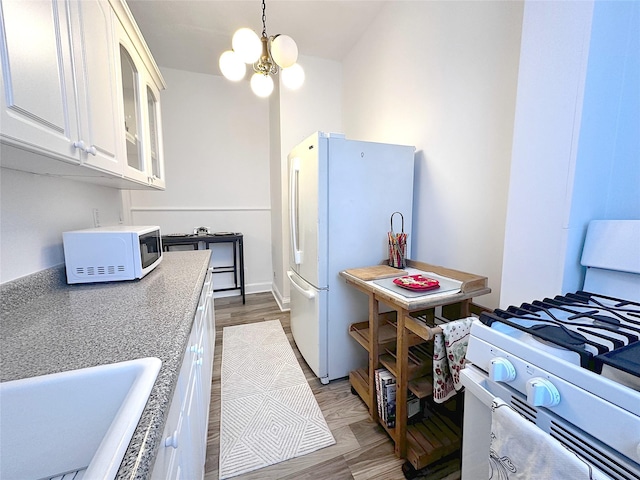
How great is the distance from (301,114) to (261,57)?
1.29m

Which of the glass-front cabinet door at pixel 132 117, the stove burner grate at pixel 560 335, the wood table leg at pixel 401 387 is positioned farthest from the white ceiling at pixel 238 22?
the stove burner grate at pixel 560 335

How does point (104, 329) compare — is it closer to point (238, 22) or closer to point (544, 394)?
point (544, 394)

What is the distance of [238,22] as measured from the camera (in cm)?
242

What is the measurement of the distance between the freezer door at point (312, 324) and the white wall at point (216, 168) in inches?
73.8

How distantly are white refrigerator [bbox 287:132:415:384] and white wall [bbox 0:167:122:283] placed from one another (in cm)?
135

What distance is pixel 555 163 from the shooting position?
0.97m

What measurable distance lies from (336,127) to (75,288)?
297 cm

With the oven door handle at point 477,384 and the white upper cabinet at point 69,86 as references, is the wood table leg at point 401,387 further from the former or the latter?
the white upper cabinet at point 69,86

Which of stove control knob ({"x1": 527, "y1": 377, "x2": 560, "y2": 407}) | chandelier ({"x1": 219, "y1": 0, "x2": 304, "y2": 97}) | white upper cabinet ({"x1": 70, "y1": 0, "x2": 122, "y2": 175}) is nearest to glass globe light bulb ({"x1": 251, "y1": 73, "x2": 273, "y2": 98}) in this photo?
chandelier ({"x1": 219, "y1": 0, "x2": 304, "y2": 97})

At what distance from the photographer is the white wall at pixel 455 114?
1.39 meters

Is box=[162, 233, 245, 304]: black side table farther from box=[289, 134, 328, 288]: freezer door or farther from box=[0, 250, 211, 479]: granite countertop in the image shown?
box=[0, 250, 211, 479]: granite countertop

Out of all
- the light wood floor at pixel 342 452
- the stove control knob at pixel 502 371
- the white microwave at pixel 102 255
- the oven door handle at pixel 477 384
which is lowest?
the light wood floor at pixel 342 452

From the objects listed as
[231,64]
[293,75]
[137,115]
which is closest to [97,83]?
[137,115]

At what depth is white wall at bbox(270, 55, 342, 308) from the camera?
302 cm
